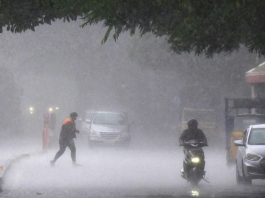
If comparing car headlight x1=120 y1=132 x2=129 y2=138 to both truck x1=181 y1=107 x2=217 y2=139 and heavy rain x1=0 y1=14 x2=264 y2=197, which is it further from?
truck x1=181 y1=107 x2=217 y2=139

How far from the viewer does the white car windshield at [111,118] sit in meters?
35.7

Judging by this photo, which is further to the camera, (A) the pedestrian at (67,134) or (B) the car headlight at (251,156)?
(A) the pedestrian at (67,134)

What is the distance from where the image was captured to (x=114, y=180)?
18.6 m

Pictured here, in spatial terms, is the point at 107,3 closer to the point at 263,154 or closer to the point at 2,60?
the point at 263,154

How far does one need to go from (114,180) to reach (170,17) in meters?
6.15

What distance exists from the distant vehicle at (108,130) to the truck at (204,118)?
15.3 ft

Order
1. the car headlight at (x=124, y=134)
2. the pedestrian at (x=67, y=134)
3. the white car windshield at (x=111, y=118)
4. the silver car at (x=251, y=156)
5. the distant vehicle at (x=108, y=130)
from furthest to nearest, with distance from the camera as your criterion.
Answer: the white car windshield at (x=111, y=118) → the car headlight at (x=124, y=134) → the distant vehicle at (x=108, y=130) → the pedestrian at (x=67, y=134) → the silver car at (x=251, y=156)

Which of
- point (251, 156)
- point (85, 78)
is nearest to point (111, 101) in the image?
point (85, 78)

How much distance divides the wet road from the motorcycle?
262 millimetres

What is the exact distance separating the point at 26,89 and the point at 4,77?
84.2 feet

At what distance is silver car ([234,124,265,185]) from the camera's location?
1595 cm

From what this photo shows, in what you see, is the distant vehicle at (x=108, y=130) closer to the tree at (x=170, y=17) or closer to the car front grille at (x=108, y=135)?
the car front grille at (x=108, y=135)

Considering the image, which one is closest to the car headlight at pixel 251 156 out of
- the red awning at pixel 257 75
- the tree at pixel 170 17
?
the tree at pixel 170 17

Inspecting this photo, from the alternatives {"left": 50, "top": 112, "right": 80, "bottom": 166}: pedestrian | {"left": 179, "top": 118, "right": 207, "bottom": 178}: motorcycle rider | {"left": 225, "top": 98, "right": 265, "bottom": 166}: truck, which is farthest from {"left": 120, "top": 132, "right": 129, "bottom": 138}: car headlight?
{"left": 179, "top": 118, "right": 207, "bottom": 178}: motorcycle rider
